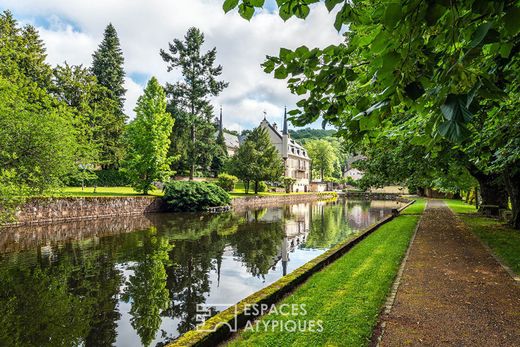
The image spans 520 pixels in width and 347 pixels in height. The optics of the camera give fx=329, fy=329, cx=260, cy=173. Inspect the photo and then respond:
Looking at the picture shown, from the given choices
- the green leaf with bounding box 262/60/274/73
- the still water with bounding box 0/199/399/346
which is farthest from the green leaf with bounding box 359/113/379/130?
the still water with bounding box 0/199/399/346

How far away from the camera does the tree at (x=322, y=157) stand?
277 feet

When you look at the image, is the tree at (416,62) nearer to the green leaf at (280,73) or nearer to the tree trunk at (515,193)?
the green leaf at (280,73)

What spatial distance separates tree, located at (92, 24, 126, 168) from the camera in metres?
39.6

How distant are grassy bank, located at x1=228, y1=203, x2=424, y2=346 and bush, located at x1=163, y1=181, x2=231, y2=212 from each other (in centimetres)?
2034

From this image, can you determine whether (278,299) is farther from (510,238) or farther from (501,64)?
(510,238)

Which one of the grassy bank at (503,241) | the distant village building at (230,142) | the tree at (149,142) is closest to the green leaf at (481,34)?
the grassy bank at (503,241)

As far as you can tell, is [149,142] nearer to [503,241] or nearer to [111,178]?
[111,178]

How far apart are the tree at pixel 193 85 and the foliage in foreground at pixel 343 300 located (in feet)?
106

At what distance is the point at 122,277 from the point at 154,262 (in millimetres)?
1724

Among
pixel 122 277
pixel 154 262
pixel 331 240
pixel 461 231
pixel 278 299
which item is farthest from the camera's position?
pixel 331 240

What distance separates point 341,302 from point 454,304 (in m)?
1.80

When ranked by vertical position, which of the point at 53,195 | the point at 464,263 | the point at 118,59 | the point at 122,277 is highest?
the point at 118,59

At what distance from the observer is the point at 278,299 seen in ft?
20.3

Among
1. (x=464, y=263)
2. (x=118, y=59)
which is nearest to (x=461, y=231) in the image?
(x=464, y=263)
